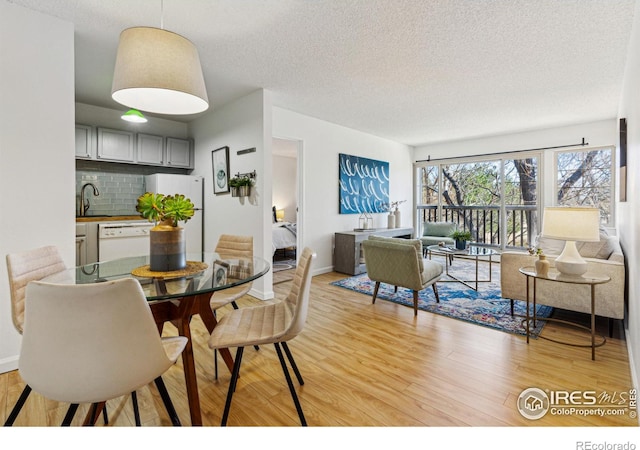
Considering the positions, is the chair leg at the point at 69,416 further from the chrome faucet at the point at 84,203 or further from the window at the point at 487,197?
the window at the point at 487,197

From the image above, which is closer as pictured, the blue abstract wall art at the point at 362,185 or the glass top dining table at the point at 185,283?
the glass top dining table at the point at 185,283

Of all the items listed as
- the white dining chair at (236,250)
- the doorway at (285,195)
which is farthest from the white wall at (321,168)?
the white dining chair at (236,250)

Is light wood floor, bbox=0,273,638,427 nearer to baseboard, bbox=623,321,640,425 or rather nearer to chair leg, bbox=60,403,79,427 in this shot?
baseboard, bbox=623,321,640,425

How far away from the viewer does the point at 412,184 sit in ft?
23.0

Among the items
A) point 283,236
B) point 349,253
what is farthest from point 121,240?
point 349,253

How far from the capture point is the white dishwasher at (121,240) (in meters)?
3.76

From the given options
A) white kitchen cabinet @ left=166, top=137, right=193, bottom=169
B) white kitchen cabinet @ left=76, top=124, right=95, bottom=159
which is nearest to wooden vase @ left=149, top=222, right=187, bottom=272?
white kitchen cabinet @ left=76, top=124, right=95, bottom=159

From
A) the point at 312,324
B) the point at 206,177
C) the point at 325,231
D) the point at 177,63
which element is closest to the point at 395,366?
the point at 312,324

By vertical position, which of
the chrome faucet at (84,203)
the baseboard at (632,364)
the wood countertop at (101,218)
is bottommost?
the baseboard at (632,364)

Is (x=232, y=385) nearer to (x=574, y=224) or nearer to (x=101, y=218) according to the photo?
(x=574, y=224)

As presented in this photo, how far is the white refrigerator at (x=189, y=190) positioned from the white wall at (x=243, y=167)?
0.31ft

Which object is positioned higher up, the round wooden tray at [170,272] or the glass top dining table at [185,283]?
the round wooden tray at [170,272]

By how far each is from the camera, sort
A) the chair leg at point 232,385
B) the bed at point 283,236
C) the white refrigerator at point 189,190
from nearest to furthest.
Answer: the chair leg at point 232,385 < the white refrigerator at point 189,190 < the bed at point 283,236

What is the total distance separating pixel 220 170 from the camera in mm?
4234
